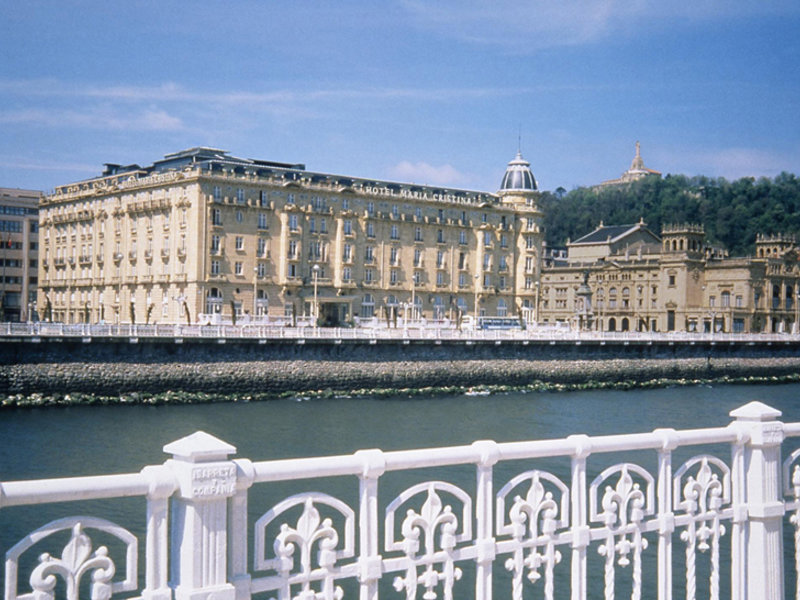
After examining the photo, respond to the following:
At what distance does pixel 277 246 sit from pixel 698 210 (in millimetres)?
90408

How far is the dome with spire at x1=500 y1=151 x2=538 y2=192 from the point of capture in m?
85.4

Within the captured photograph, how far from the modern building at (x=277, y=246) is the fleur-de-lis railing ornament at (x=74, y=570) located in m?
57.0

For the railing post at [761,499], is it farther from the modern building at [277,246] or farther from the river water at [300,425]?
the modern building at [277,246]

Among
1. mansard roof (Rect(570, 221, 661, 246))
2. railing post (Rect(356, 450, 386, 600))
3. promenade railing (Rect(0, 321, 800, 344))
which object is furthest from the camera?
mansard roof (Rect(570, 221, 661, 246))

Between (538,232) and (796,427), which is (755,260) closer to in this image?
(538,232)

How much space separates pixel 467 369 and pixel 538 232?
1315 inches

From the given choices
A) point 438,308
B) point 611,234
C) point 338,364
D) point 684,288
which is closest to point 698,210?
point 611,234

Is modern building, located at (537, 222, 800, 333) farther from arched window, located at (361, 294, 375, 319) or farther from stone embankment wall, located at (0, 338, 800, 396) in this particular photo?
stone embankment wall, located at (0, 338, 800, 396)

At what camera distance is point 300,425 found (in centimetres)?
3588

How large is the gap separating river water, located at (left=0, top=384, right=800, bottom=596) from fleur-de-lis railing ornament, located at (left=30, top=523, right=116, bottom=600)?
14342mm

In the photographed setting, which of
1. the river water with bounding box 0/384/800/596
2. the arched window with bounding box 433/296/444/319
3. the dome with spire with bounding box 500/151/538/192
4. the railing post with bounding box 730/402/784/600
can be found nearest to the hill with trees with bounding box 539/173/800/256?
the dome with spire with bounding box 500/151/538/192

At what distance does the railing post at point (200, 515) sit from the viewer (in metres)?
4.39

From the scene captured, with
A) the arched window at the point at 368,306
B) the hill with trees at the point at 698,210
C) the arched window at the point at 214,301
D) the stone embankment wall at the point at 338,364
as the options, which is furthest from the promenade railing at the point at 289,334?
the hill with trees at the point at 698,210

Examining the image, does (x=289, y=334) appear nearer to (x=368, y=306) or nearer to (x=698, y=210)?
(x=368, y=306)
